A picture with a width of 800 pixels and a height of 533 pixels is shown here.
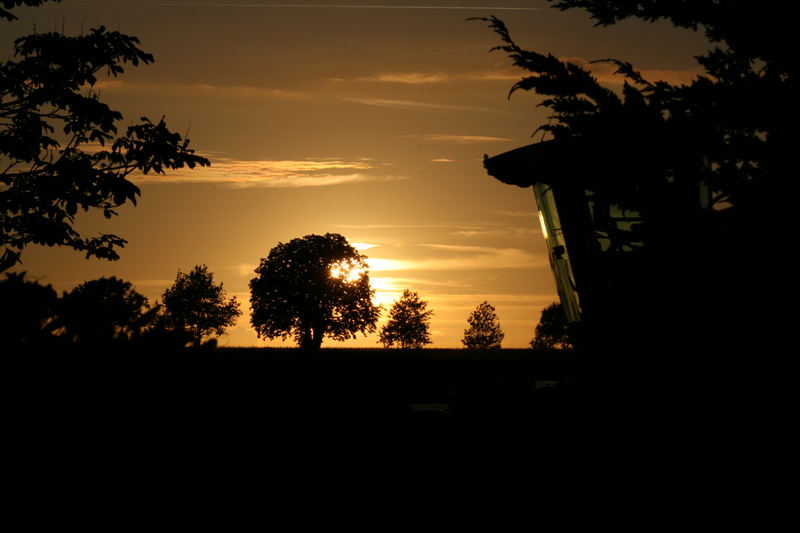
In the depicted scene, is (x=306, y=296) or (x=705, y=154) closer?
(x=705, y=154)

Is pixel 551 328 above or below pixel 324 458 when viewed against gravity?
above

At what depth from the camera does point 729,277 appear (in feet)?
9.20

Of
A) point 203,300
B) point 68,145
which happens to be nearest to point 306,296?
point 203,300

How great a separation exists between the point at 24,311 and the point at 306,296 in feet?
214

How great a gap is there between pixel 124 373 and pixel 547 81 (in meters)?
2.26

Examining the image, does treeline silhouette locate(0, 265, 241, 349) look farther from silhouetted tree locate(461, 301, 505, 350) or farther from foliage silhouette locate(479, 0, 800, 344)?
silhouetted tree locate(461, 301, 505, 350)

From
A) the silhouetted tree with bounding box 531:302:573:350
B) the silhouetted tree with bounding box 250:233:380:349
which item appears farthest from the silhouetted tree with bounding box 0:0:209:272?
the silhouetted tree with bounding box 531:302:573:350

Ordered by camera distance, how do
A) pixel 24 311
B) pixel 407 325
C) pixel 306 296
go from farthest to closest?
pixel 407 325, pixel 306 296, pixel 24 311

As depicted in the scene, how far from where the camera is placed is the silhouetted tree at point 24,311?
3410mm

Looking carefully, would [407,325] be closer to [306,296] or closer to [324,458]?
[306,296]

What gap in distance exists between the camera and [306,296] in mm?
68500

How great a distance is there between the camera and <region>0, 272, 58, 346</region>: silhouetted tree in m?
3.41

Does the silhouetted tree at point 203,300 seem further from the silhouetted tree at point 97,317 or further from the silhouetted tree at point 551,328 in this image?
the silhouetted tree at point 97,317

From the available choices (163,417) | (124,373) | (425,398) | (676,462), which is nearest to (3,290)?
(124,373)
